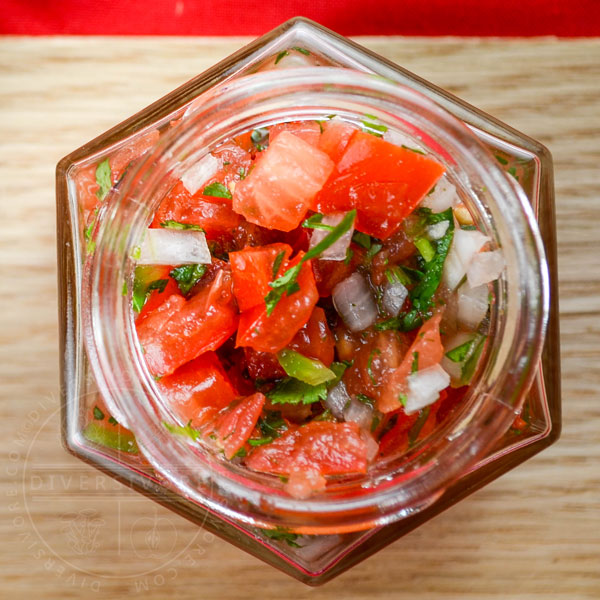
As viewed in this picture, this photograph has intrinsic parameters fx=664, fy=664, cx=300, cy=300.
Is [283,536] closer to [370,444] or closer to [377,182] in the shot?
[370,444]

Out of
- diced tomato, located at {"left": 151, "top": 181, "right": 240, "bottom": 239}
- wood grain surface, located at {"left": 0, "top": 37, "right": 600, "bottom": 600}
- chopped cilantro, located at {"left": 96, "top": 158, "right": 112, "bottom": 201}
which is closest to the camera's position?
diced tomato, located at {"left": 151, "top": 181, "right": 240, "bottom": 239}

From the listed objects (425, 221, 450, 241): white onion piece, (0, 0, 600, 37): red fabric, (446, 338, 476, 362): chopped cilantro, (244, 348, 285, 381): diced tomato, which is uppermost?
(0, 0, 600, 37): red fabric

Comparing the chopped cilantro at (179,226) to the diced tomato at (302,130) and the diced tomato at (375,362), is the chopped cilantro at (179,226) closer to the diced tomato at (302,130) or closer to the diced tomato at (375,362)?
the diced tomato at (302,130)

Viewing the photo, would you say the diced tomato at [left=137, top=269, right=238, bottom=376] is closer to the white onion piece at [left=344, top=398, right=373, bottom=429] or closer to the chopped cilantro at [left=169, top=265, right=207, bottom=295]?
the chopped cilantro at [left=169, top=265, right=207, bottom=295]

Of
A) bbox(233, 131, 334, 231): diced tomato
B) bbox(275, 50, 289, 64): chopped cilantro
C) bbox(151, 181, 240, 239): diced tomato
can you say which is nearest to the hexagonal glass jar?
bbox(275, 50, 289, 64): chopped cilantro

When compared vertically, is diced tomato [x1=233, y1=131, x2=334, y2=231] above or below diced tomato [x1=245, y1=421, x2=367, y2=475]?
above

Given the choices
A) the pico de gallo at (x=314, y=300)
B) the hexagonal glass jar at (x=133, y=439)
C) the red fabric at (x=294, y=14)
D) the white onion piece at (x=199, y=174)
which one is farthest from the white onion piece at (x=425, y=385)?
the red fabric at (x=294, y=14)
